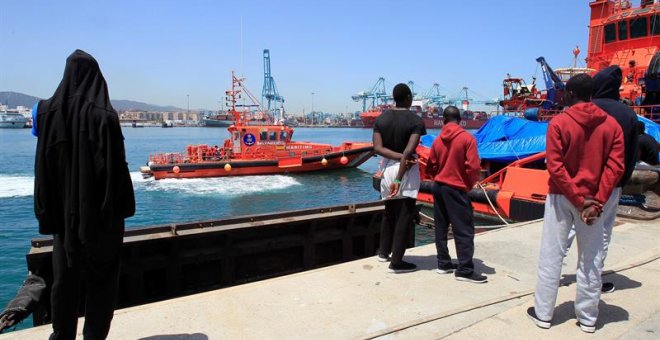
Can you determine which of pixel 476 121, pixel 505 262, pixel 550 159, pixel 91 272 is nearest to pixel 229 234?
pixel 91 272

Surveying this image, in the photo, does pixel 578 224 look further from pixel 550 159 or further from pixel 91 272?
pixel 91 272

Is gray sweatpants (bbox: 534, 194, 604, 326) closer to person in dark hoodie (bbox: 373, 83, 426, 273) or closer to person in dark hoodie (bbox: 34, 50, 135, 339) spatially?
person in dark hoodie (bbox: 373, 83, 426, 273)

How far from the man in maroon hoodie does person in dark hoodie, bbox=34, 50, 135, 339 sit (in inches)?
105

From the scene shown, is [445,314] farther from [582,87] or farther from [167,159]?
[167,159]

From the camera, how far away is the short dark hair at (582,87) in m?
2.85

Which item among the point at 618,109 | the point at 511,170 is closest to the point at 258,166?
the point at 511,170

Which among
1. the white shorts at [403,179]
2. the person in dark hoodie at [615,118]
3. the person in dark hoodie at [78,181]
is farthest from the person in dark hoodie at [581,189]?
the person in dark hoodie at [78,181]

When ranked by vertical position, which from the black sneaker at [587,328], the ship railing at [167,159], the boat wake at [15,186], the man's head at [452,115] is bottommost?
the boat wake at [15,186]

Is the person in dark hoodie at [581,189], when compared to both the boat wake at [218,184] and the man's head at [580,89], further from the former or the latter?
the boat wake at [218,184]

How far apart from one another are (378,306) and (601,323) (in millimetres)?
1520

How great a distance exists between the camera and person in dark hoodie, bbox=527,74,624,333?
8.80 feet

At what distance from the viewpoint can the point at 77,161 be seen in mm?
2186

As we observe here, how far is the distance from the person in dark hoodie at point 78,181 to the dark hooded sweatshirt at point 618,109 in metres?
3.31

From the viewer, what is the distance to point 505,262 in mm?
4422
